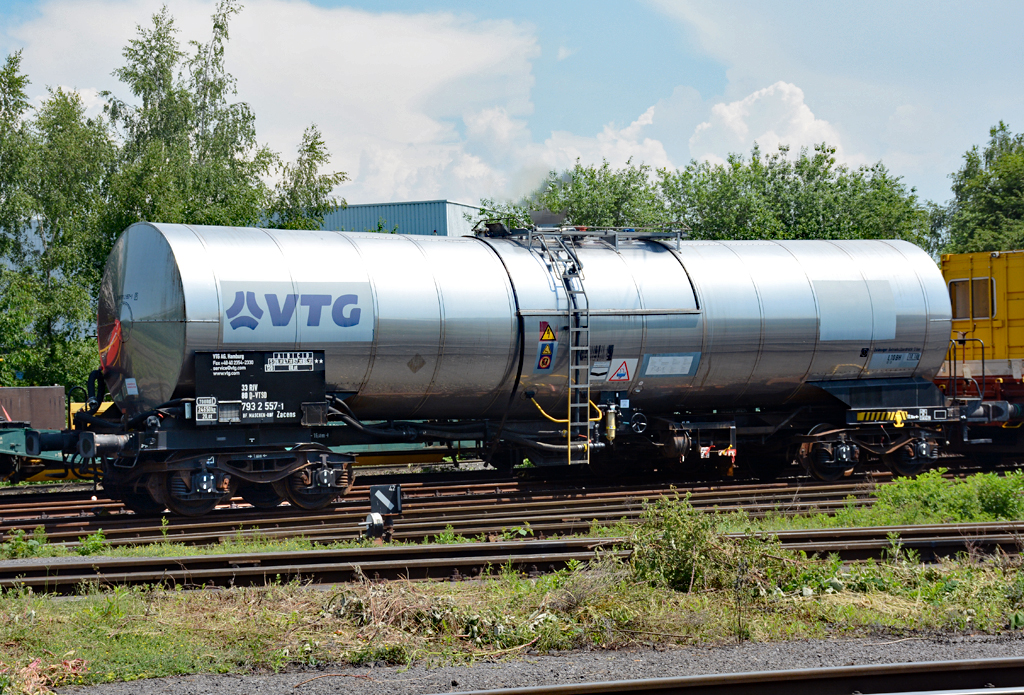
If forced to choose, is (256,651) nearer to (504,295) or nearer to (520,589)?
(520,589)

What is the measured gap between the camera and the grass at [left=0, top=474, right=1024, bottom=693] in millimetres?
6703

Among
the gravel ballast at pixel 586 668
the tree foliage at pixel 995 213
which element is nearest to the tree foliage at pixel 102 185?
the gravel ballast at pixel 586 668

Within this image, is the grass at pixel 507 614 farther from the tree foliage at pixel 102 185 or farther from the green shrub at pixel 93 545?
the tree foliage at pixel 102 185

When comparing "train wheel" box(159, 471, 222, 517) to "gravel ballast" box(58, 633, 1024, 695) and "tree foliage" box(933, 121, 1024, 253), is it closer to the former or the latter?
"gravel ballast" box(58, 633, 1024, 695)

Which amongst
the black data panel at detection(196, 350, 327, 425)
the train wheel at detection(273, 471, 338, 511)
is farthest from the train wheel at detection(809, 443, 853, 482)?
the black data panel at detection(196, 350, 327, 425)

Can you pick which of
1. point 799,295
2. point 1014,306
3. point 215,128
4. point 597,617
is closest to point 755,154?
point 1014,306

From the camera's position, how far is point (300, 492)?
13.1 m

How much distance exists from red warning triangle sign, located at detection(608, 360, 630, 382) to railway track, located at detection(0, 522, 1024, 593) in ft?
15.7

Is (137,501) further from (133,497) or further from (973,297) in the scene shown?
(973,297)

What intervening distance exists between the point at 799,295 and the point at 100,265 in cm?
2127

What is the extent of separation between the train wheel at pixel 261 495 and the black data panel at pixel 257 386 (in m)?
1.27

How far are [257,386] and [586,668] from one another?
7.53 meters

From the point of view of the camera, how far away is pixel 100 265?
27125mm

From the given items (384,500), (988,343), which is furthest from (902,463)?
(384,500)
